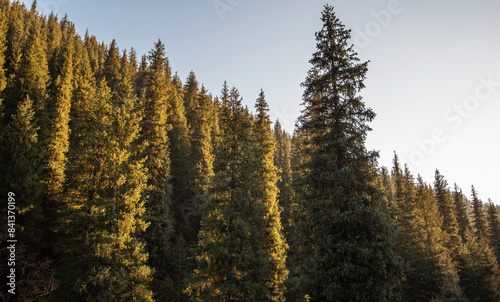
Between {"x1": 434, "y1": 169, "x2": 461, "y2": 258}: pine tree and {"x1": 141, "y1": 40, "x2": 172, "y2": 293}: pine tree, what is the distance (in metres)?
45.1

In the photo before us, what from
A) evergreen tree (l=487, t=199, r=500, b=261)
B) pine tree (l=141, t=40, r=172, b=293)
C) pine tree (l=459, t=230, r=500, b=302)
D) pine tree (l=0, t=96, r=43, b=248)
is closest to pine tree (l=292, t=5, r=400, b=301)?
pine tree (l=141, t=40, r=172, b=293)

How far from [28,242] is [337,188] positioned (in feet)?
75.6

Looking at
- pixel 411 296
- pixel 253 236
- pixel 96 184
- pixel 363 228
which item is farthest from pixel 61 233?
pixel 411 296

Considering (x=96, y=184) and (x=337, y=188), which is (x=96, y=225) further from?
(x=337, y=188)

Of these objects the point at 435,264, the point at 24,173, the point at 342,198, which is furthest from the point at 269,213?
the point at 435,264

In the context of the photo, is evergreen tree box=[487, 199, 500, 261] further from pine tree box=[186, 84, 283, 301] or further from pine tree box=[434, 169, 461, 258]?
pine tree box=[186, 84, 283, 301]

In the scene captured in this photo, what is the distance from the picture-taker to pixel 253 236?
54.8 feet

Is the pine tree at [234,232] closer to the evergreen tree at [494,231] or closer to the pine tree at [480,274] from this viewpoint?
the pine tree at [480,274]

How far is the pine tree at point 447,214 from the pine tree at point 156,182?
45.1 m

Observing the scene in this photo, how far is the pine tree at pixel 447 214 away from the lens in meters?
40.5

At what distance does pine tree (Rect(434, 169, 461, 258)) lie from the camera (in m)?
40.5

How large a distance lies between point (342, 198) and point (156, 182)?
17.6m

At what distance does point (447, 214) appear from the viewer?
42906 millimetres

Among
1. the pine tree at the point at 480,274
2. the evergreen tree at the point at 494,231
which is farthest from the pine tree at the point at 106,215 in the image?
the evergreen tree at the point at 494,231
